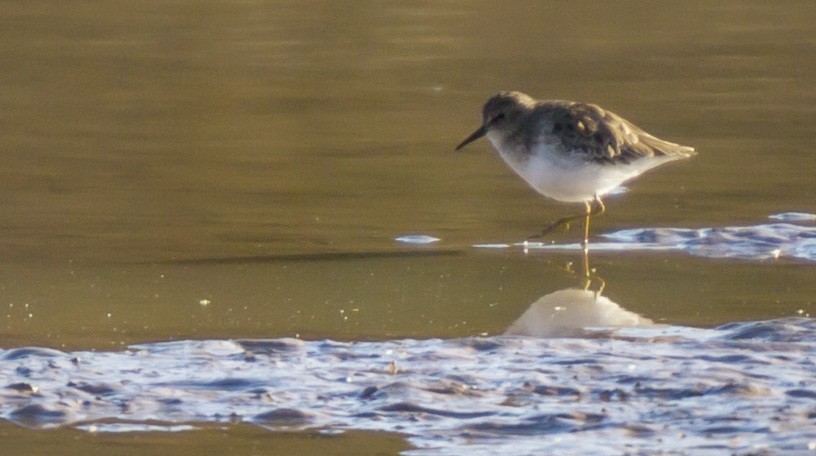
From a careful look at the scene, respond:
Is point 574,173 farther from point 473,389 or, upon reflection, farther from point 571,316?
point 473,389

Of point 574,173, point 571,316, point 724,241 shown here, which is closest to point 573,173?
point 574,173

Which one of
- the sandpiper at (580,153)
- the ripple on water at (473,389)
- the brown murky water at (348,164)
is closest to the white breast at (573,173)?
the sandpiper at (580,153)

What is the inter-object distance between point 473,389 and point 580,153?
3.11 metres

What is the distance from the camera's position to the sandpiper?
26.4 ft

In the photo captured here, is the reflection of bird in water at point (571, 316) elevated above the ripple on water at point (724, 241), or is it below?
below

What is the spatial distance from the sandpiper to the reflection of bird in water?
1.08 meters

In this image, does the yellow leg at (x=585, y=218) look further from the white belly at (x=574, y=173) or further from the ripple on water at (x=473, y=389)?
the ripple on water at (x=473, y=389)

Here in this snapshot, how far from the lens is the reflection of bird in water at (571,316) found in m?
6.20

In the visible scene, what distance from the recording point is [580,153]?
8.03 m

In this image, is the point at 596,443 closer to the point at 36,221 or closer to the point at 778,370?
the point at 778,370

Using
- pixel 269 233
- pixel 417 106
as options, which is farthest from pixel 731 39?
pixel 269 233

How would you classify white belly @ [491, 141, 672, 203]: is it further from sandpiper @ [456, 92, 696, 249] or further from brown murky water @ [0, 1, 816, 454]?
brown murky water @ [0, 1, 816, 454]

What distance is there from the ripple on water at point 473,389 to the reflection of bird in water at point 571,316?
0.36m

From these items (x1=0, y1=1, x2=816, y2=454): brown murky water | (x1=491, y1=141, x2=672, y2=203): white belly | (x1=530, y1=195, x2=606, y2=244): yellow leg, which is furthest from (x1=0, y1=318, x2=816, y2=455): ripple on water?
(x1=491, y1=141, x2=672, y2=203): white belly
